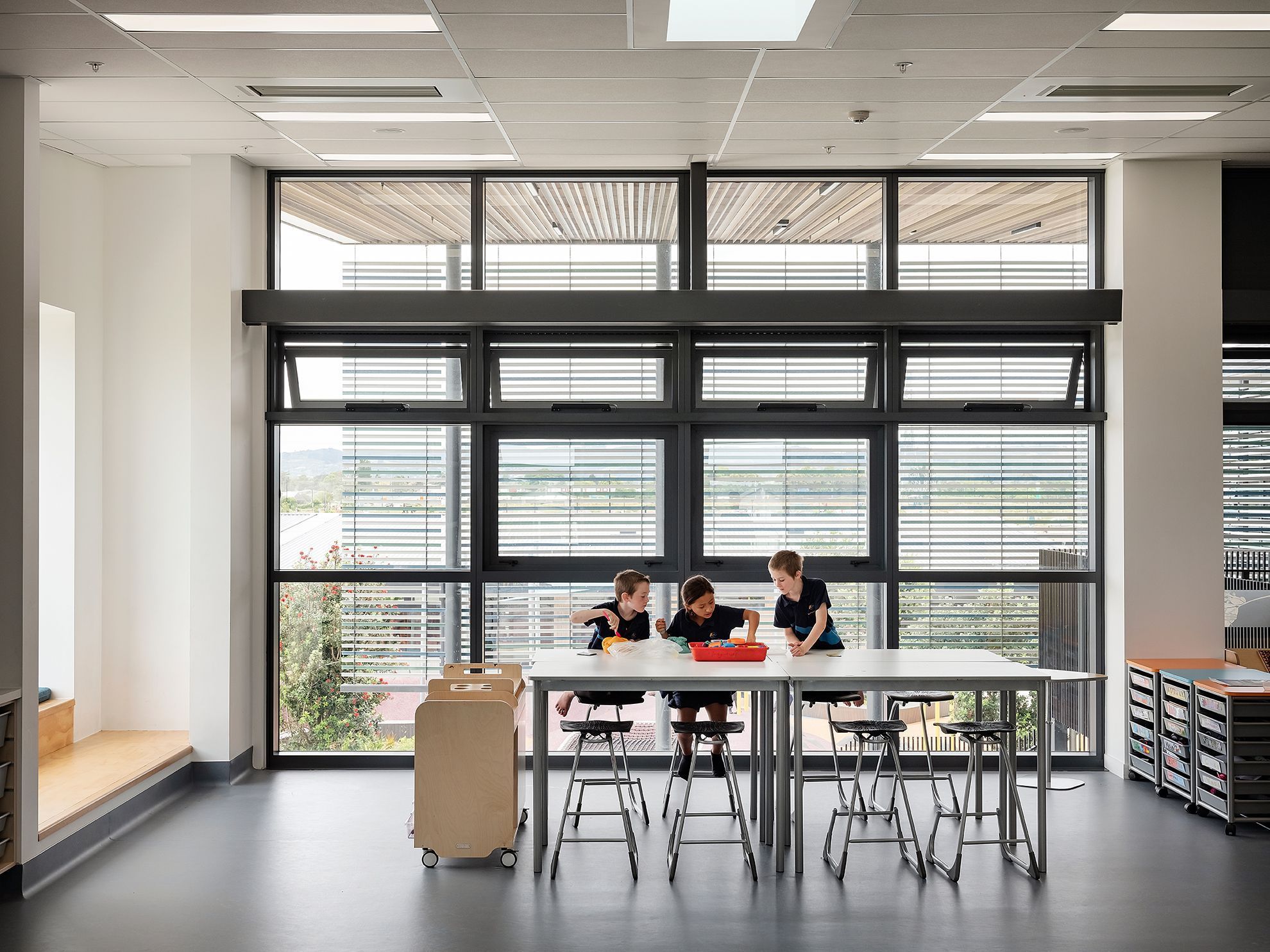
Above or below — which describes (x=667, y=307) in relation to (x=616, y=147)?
below

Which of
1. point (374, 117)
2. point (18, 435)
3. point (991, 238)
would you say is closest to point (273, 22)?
point (374, 117)

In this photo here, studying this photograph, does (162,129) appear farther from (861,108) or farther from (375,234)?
(861,108)

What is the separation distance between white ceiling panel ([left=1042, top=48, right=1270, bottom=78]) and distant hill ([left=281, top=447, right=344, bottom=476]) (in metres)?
4.50

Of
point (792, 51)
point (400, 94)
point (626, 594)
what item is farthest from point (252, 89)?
point (626, 594)

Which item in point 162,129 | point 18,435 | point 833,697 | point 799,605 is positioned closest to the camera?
point 18,435

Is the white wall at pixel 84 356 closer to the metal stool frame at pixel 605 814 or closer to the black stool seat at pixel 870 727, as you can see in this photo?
the metal stool frame at pixel 605 814

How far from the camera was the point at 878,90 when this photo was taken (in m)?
4.84

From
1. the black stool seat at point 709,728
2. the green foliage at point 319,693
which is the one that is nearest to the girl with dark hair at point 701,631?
the black stool seat at point 709,728

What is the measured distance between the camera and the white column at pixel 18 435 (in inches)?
173

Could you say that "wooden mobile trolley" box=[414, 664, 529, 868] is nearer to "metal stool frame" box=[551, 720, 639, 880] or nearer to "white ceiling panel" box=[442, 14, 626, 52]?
"metal stool frame" box=[551, 720, 639, 880]

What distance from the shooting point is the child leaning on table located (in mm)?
5543

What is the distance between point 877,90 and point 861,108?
27 centimetres

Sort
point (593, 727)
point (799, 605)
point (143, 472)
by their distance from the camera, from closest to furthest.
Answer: point (593, 727) < point (799, 605) < point (143, 472)

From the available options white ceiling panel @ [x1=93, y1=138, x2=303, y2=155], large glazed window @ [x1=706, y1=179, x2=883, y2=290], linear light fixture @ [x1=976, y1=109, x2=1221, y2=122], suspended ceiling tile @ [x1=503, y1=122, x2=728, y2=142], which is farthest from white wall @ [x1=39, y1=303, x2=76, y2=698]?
linear light fixture @ [x1=976, y1=109, x2=1221, y2=122]
